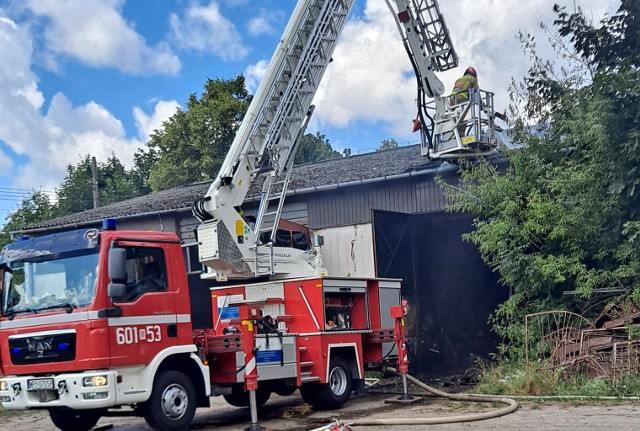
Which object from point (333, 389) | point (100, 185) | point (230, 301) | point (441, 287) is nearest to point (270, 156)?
point (230, 301)

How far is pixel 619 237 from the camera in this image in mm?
13562

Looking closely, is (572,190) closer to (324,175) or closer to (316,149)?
(324,175)

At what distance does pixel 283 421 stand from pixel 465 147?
7394 millimetres

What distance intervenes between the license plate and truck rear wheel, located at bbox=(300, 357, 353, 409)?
172 inches

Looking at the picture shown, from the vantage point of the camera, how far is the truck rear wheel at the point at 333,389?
1180 cm

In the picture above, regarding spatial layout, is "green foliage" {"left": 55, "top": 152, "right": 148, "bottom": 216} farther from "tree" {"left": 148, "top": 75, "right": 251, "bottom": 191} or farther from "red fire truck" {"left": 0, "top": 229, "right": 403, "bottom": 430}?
"red fire truck" {"left": 0, "top": 229, "right": 403, "bottom": 430}

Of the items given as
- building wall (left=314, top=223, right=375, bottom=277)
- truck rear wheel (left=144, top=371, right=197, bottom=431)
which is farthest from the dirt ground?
building wall (left=314, top=223, right=375, bottom=277)

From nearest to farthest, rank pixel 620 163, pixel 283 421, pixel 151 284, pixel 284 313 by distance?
pixel 151 284
pixel 283 421
pixel 284 313
pixel 620 163

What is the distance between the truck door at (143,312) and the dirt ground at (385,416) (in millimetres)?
1870

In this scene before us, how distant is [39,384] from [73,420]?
150 centimetres

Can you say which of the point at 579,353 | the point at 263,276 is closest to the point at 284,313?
the point at 263,276

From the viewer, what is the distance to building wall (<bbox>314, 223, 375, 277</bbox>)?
56.7ft

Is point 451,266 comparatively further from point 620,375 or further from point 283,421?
point 283,421

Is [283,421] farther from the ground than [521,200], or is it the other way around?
[521,200]
